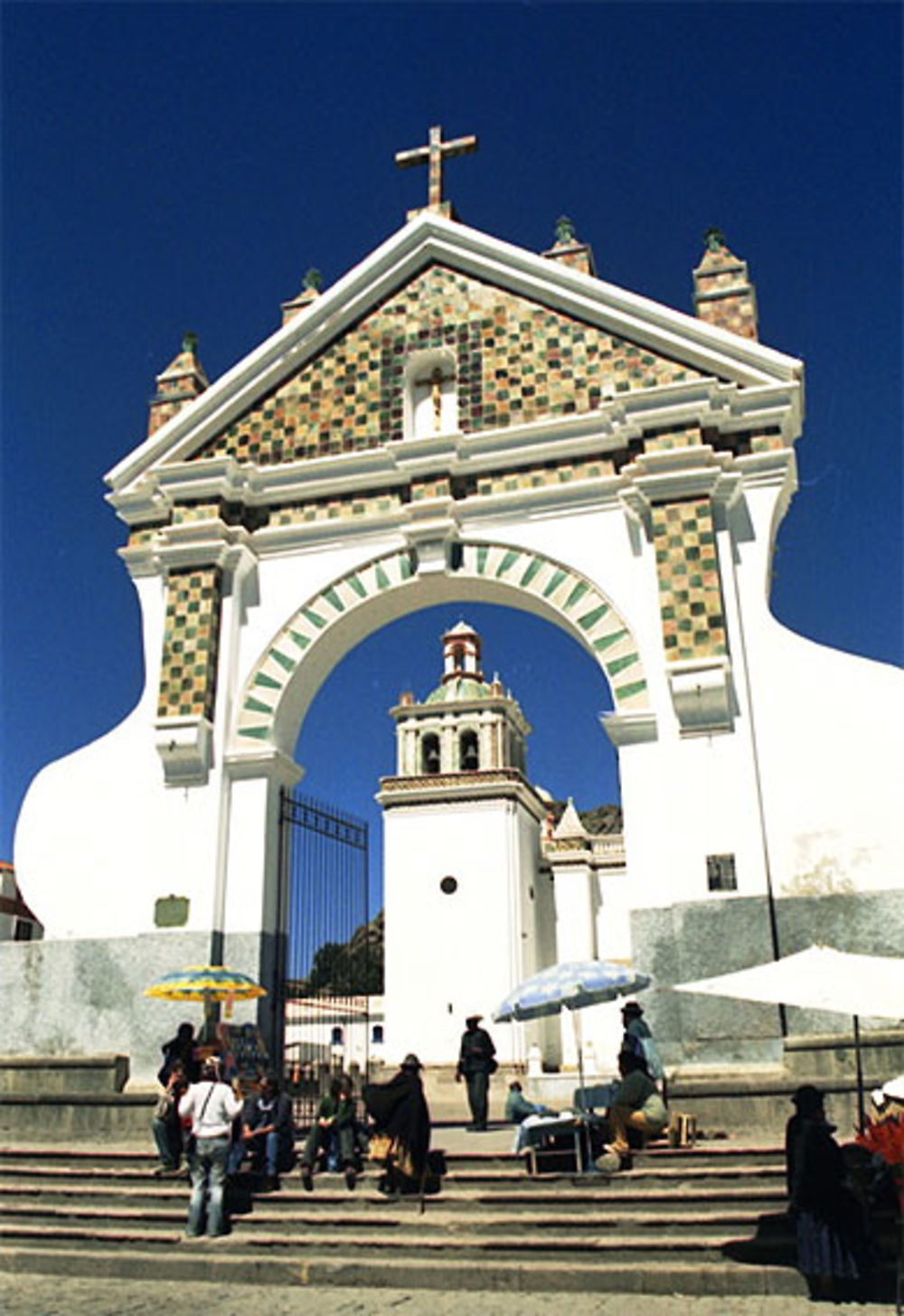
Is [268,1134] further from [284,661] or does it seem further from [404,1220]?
[284,661]

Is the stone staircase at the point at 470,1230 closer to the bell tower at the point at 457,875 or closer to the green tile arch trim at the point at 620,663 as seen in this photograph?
the green tile arch trim at the point at 620,663

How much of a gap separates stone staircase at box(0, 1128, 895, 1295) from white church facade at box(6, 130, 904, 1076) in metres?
2.33

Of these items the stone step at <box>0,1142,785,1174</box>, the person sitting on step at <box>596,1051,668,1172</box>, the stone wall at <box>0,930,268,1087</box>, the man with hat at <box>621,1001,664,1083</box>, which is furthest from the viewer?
the stone wall at <box>0,930,268,1087</box>

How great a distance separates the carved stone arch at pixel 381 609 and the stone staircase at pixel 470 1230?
484 cm

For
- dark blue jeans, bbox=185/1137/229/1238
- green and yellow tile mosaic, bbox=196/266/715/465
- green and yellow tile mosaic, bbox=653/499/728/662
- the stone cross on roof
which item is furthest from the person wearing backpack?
the stone cross on roof

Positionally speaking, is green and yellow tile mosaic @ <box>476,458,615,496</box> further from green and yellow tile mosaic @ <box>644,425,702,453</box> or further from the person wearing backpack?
the person wearing backpack

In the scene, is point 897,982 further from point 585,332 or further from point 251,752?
point 585,332

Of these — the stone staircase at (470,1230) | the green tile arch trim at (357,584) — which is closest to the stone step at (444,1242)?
the stone staircase at (470,1230)

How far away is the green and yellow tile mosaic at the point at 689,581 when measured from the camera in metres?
10.8

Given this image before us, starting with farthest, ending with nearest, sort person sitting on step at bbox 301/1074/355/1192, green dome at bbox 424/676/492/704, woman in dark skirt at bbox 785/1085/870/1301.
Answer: green dome at bbox 424/676/492/704 → person sitting on step at bbox 301/1074/355/1192 → woman in dark skirt at bbox 785/1085/870/1301

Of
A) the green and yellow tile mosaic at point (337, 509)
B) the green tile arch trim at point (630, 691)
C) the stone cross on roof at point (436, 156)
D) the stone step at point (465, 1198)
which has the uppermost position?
the stone cross on roof at point (436, 156)

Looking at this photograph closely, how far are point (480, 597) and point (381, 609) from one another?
116 centimetres

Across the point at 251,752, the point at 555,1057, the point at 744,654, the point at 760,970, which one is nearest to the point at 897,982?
the point at 760,970

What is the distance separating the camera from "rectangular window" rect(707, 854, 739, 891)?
399 inches
